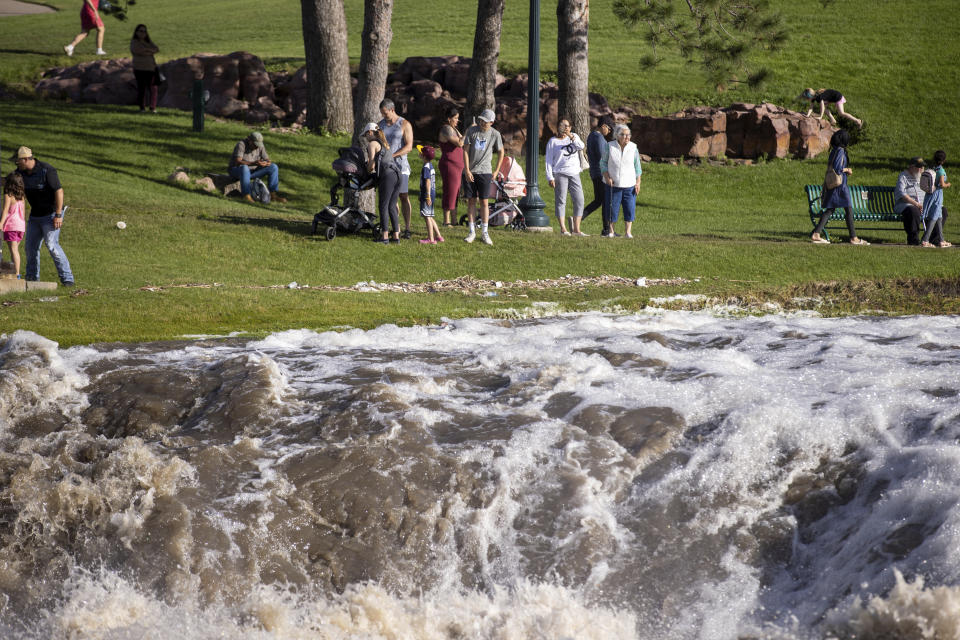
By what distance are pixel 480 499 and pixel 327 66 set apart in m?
18.5

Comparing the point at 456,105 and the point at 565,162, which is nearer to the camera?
the point at 565,162

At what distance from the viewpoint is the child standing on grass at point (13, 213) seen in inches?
441

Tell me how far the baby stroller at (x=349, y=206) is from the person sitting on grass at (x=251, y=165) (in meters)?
4.41

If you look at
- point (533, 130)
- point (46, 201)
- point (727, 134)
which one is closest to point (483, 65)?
point (533, 130)

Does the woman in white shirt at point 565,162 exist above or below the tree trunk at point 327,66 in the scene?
below

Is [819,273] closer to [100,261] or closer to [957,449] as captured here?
[957,449]

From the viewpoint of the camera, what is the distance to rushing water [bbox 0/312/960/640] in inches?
198

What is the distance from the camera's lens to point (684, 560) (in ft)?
17.7

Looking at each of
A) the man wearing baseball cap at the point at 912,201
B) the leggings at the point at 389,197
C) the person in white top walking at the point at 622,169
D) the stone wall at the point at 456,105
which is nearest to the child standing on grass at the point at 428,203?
the leggings at the point at 389,197

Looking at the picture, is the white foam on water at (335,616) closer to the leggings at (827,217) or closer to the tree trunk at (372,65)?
the leggings at (827,217)

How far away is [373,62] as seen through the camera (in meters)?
18.1

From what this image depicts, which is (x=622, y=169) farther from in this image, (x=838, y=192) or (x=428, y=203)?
(x=838, y=192)

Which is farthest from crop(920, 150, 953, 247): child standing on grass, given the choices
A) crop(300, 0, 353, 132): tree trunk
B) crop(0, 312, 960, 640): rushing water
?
crop(300, 0, 353, 132): tree trunk

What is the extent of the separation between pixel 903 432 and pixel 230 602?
405 cm
